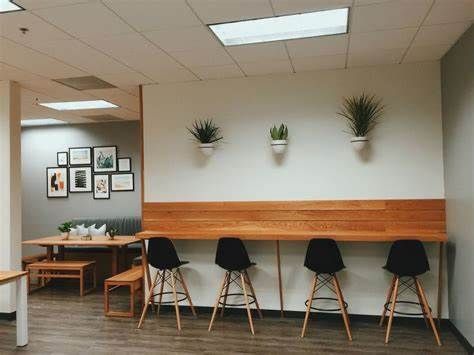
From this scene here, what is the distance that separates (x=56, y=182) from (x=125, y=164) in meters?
1.61

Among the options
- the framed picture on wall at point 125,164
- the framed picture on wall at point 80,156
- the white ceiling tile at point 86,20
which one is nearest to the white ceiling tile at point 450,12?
the white ceiling tile at point 86,20

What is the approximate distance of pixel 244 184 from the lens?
507 cm

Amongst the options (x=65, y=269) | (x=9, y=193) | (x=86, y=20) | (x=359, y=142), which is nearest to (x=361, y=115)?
(x=359, y=142)

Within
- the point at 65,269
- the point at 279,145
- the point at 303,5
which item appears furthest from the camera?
the point at 65,269

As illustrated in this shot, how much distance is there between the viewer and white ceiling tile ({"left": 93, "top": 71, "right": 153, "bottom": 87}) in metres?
4.89

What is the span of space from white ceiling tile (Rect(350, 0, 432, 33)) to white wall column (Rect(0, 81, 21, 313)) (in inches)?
159

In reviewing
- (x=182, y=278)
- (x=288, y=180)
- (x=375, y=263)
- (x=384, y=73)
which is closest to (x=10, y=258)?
(x=182, y=278)

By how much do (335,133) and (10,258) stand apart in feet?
13.5

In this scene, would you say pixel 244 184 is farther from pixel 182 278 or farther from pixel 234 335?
pixel 234 335

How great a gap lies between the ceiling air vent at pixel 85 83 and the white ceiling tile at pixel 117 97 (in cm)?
20

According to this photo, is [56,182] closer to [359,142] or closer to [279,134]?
[279,134]

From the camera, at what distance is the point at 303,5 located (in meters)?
3.11

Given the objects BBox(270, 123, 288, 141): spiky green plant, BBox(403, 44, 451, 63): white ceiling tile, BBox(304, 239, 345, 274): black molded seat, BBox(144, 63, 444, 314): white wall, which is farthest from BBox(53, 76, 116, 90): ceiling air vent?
BBox(403, 44, 451, 63): white ceiling tile

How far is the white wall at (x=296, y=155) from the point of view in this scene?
15.2 ft
